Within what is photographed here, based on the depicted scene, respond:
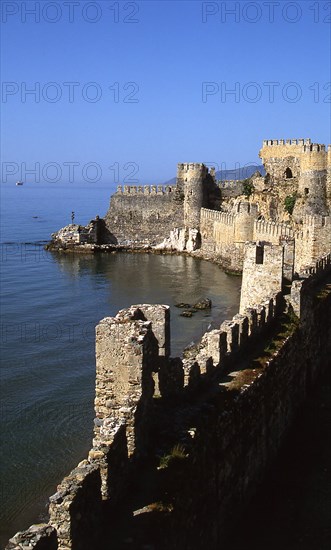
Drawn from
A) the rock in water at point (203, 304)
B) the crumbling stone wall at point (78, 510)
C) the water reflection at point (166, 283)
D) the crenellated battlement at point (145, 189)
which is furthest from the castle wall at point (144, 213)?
the crumbling stone wall at point (78, 510)

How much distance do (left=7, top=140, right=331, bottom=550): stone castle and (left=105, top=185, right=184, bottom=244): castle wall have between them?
28.0 metres

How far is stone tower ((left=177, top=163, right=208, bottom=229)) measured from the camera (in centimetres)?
4716

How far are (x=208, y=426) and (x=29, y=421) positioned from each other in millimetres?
8234

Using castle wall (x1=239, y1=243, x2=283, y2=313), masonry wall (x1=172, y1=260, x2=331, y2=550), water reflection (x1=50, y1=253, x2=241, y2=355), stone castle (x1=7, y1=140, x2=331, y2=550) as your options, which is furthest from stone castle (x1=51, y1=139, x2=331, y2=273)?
masonry wall (x1=172, y1=260, x2=331, y2=550)

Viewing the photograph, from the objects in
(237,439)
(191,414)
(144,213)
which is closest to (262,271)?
(237,439)

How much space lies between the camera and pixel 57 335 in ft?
78.0

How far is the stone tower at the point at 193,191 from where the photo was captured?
1857 inches

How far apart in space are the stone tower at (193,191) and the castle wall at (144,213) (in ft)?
2.46

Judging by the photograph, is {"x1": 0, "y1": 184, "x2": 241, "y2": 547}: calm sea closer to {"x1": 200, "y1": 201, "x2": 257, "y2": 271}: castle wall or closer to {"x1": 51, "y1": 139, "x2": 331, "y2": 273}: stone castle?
{"x1": 200, "y1": 201, "x2": 257, "y2": 271}: castle wall

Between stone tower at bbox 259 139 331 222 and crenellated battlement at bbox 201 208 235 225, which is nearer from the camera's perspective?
stone tower at bbox 259 139 331 222

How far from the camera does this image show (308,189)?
124ft

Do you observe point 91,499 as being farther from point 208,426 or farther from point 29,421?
point 29,421

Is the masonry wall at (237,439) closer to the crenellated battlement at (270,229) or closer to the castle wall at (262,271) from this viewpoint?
the castle wall at (262,271)

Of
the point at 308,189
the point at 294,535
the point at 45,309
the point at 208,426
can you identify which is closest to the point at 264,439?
the point at 294,535
